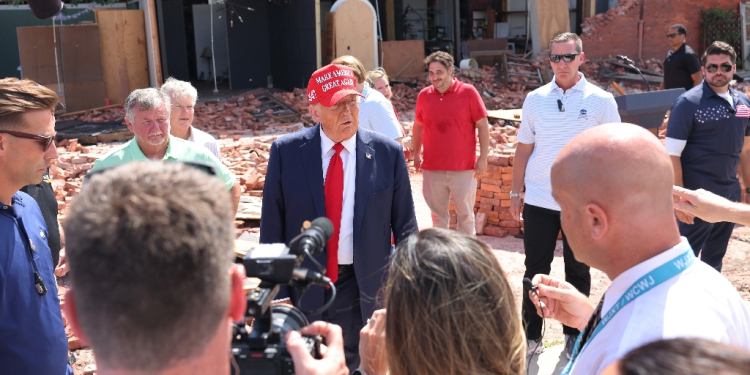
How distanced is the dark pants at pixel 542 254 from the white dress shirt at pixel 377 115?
1823 millimetres

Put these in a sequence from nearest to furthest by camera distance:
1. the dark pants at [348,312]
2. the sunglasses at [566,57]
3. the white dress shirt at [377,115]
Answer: the dark pants at [348,312] → the sunglasses at [566,57] → the white dress shirt at [377,115]

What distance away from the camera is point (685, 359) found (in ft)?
3.48

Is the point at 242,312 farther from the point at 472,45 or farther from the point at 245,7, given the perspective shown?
the point at 472,45

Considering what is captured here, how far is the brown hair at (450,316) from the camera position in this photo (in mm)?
1889

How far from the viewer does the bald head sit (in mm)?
1937

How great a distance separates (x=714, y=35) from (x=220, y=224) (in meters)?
24.0

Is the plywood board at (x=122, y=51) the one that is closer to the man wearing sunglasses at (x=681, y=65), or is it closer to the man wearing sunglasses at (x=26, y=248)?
the man wearing sunglasses at (x=681, y=65)

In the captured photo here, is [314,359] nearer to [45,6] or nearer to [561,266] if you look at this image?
[561,266]

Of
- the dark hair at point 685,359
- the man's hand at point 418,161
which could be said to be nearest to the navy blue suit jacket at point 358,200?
the dark hair at point 685,359

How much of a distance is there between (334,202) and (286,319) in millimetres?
1901

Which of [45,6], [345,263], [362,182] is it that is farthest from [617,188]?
[45,6]

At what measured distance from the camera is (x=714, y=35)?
855 inches

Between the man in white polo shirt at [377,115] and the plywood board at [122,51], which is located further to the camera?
the plywood board at [122,51]

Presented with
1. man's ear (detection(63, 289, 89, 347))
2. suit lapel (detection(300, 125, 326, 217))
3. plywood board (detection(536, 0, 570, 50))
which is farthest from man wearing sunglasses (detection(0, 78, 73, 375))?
plywood board (detection(536, 0, 570, 50))
